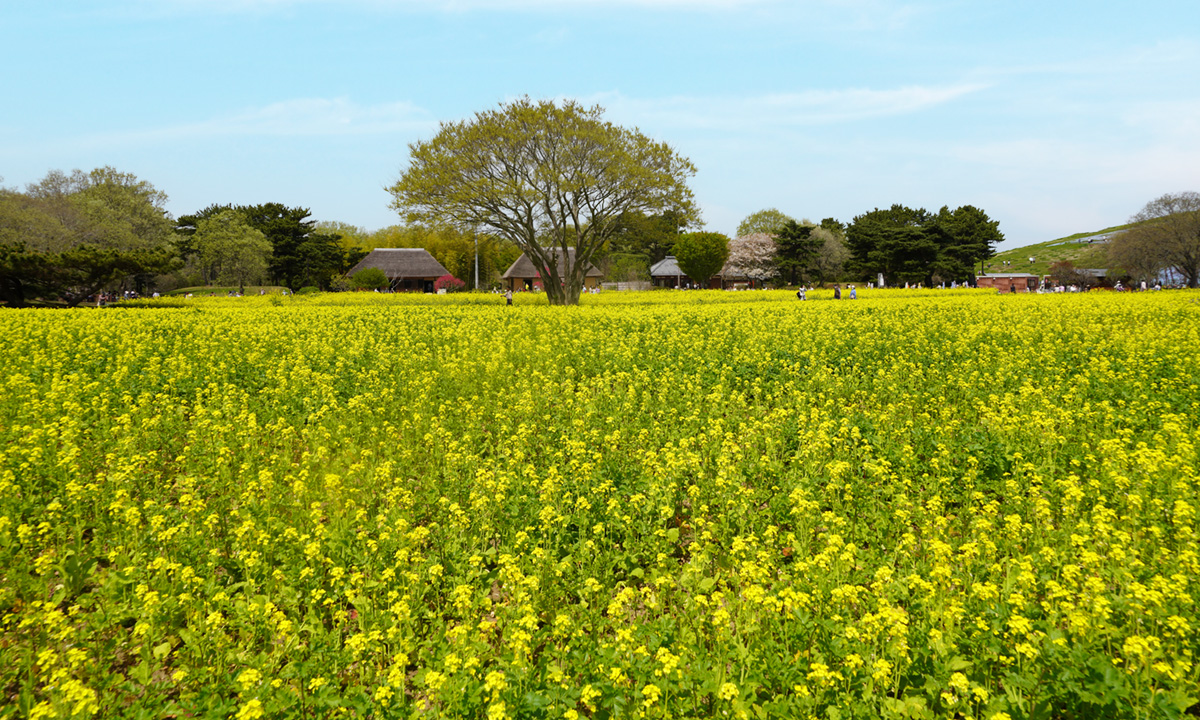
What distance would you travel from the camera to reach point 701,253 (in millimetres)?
90875

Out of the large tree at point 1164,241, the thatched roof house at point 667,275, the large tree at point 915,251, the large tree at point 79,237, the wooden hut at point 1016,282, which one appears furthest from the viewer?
the wooden hut at point 1016,282

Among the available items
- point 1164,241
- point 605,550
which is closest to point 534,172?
point 605,550

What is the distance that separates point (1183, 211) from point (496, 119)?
325ft

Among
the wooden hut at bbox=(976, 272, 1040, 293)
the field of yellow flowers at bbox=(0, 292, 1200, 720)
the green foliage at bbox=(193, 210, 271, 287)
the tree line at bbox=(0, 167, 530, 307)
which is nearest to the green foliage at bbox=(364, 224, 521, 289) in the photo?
the tree line at bbox=(0, 167, 530, 307)

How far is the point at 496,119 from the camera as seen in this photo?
40.2 metres

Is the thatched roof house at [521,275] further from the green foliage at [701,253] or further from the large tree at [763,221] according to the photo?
the large tree at [763,221]

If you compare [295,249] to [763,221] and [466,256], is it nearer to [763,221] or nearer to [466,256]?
[466,256]

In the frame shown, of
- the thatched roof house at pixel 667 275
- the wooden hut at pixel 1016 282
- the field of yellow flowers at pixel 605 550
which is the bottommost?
the field of yellow flowers at pixel 605 550

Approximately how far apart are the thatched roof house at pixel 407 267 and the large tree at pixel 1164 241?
98458mm

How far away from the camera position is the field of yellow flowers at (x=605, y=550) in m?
→ 3.78

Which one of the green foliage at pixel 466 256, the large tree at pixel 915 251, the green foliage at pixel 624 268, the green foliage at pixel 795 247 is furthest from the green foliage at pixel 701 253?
the green foliage at pixel 466 256

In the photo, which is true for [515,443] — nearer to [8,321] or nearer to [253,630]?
[253,630]

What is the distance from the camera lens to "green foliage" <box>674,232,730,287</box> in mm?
91125

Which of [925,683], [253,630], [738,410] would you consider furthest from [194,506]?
[738,410]
